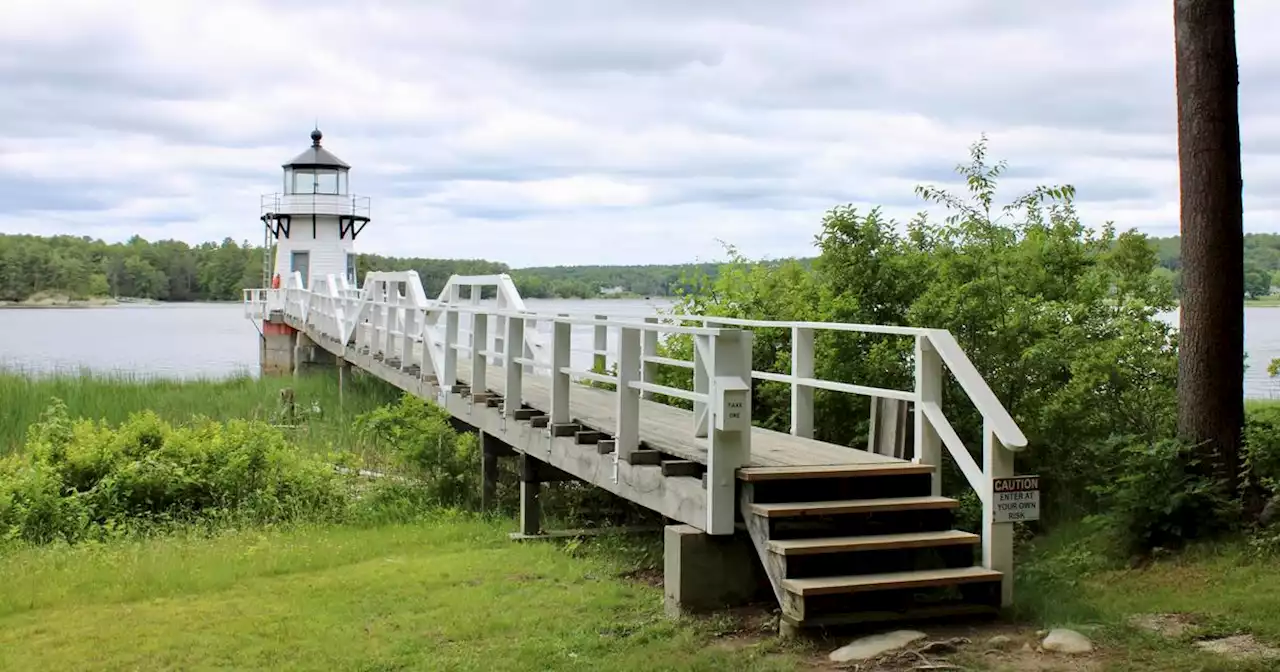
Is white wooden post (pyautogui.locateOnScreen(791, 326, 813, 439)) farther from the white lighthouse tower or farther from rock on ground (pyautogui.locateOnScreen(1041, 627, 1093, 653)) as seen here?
the white lighthouse tower

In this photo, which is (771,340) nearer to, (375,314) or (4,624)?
(4,624)

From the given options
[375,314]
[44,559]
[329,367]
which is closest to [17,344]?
[329,367]

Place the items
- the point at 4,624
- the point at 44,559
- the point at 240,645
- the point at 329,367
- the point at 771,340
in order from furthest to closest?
the point at 329,367, the point at 771,340, the point at 44,559, the point at 4,624, the point at 240,645

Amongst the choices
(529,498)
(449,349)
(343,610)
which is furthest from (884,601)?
(449,349)

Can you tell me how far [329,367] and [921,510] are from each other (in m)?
29.9

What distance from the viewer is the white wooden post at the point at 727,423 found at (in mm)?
6824

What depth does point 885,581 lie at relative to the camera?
6391 millimetres

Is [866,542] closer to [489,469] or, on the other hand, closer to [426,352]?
[489,469]

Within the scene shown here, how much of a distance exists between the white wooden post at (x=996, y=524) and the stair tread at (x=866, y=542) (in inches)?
8.7

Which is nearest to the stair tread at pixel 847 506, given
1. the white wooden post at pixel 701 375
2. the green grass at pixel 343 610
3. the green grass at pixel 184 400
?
the green grass at pixel 343 610

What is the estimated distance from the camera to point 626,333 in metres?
8.12

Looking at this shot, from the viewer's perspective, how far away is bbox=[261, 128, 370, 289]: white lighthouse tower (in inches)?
1646

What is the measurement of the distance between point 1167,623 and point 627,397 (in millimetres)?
3583

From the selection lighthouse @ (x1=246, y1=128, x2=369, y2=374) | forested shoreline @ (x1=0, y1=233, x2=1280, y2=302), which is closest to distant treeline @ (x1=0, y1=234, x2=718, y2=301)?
forested shoreline @ (x1=0, y1=233, x2=1280, y2=302)
